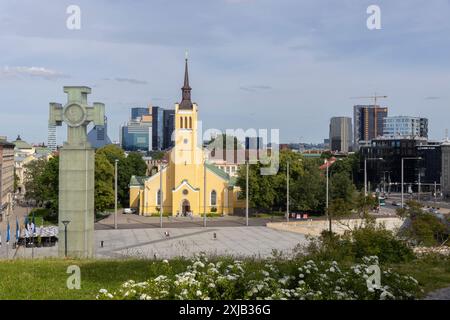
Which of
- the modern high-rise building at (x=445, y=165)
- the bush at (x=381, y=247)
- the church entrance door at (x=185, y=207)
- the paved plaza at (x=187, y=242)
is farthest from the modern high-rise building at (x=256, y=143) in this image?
the bush at (x=381, y=247)

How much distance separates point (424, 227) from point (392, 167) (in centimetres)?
10247

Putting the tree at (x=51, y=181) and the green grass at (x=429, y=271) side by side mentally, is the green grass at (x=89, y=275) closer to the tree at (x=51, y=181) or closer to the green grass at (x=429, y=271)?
the green grass at (x=429, y=271)

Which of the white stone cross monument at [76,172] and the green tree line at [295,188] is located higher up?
the white stone cross monument at [76,172]

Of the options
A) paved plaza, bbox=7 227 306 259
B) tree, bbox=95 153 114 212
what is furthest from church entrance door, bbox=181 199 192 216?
paved plaza, bbox=7 227 306 259

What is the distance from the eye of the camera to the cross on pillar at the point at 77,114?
875 inches

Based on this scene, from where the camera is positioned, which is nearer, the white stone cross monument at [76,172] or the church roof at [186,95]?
the white stone cross monument at [76,172]

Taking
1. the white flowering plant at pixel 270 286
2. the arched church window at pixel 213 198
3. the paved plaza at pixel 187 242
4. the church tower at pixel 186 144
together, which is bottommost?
the paved plaza at pixel 187 242

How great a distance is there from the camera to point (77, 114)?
73.6 ft

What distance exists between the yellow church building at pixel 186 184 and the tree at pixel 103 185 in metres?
8.35

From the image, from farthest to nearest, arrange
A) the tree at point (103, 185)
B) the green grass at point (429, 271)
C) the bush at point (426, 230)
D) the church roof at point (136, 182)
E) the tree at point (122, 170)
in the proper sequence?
the tree at point (122, 170), the church roof at point (136, 182), the tree at point (103, 185), the bush at point (426, 230), the green grass at point (429, 271)

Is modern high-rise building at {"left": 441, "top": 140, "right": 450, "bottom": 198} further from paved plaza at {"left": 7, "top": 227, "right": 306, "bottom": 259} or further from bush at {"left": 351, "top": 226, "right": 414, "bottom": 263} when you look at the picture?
bush at {"left": 351, "top": 226, "right": 414, "bottom": 263}

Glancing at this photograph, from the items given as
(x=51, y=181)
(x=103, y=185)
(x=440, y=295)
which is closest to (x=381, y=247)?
(x=440, y=295)

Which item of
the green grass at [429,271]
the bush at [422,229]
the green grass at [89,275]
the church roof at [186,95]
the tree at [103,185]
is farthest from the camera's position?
the church roof at [186,95]
